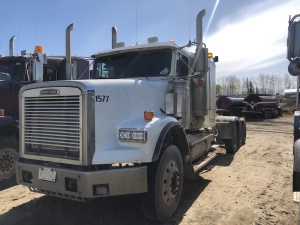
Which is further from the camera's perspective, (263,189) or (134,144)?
(263,189)

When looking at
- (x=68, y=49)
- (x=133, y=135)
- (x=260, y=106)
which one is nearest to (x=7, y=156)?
(x=68, y=49)

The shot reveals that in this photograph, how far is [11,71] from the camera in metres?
6.77

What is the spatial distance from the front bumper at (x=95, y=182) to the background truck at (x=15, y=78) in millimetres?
2577

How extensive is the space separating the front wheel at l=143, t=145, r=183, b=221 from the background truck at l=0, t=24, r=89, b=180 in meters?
2.76

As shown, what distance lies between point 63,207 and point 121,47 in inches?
121

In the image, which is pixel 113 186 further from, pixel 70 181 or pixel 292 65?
pixel 292 65

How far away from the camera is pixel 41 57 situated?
5.60m

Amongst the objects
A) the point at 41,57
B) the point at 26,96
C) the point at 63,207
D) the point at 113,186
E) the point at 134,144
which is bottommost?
the point at 63,207

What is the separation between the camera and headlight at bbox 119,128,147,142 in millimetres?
3600

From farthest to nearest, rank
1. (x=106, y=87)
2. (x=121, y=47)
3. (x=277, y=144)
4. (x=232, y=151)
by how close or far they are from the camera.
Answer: (x=277, y=144) < (x=232, y=151) < (x=121, y=47) < (x=106, y=87)

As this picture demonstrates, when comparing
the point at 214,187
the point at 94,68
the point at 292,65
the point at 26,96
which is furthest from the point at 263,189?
the point at 26,96

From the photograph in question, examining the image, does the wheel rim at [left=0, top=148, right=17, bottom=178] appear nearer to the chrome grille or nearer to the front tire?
the front tire

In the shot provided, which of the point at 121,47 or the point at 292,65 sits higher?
the point at 121,47

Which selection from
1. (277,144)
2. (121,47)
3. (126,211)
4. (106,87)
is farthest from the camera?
(277,144)
